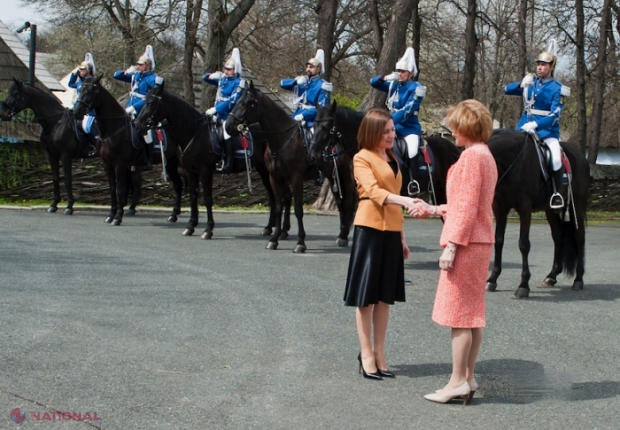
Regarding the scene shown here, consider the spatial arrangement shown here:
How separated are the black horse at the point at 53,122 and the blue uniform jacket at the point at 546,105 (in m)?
10.7

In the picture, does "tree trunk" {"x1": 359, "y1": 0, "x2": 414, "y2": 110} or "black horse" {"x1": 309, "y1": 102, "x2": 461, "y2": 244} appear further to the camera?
"tree trunk" {"x1": 359, "y1": 0, "x2": 414, "y2": 110}

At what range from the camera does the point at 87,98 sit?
56.0 feet

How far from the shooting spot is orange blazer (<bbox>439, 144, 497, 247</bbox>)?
5.99 m

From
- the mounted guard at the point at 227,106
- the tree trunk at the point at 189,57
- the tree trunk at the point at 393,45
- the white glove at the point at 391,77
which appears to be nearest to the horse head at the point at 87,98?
the mounted guard at the point at 227,106

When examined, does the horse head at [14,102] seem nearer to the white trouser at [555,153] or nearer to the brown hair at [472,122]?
the white trouser at [555,153]

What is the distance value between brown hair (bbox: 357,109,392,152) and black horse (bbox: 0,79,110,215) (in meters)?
13.4

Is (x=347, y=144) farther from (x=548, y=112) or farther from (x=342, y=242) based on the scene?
(x=548, y=112)

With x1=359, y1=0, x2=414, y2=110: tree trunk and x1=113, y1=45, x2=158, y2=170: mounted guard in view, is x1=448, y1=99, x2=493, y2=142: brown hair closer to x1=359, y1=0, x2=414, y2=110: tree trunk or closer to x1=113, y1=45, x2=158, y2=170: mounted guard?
x1=113, y1=45, x2=158, y2=170: mounted guard

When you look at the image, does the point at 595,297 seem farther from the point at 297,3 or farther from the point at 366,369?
the point at 297,3

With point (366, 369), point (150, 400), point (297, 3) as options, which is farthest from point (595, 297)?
point (297, 3)

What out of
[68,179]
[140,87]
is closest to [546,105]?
[140,87]

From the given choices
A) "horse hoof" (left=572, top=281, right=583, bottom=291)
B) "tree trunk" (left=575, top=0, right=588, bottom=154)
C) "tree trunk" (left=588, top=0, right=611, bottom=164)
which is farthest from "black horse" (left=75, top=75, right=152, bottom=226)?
"tree trunk" (left=588, top=0, right=611, bottom=164)

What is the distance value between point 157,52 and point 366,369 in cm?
3620

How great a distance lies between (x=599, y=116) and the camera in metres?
33.2
